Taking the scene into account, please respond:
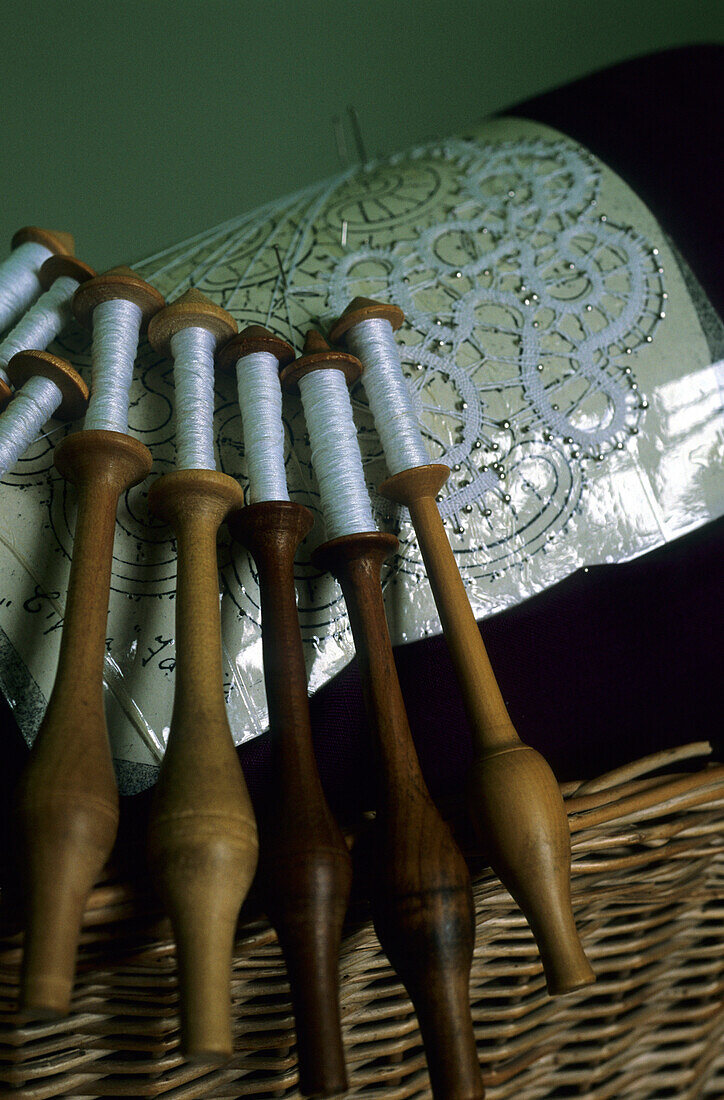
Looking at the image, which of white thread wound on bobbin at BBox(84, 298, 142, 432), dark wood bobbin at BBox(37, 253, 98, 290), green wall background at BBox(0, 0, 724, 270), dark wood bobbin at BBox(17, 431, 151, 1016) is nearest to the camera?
dark wood bobbin at BBox(17, 431, 151, 1016)

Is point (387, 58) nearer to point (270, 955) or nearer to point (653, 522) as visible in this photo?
Result: point (653, 522)

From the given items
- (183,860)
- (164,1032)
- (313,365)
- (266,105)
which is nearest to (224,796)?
(183,860)

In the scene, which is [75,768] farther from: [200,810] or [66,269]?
[66,269]

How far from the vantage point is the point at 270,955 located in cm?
38

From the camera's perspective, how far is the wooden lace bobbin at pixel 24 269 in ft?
1.81

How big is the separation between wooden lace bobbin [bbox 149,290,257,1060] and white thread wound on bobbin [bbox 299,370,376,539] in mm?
71

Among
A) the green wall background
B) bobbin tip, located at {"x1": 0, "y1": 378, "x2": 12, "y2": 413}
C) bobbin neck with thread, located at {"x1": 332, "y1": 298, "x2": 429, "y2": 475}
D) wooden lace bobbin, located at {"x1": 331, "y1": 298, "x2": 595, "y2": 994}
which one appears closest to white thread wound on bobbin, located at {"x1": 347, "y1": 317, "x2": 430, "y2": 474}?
bobbin neck with thread, located at {"x1": 332, "y1": 298, "x2": 429, "y2": 475}

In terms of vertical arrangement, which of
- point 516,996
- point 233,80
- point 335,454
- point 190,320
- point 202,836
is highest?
point 233,80

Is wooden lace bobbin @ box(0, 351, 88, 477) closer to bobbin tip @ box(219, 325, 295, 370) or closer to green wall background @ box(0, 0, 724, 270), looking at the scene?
bobbin tip @ box(219, 325, 295, 370)

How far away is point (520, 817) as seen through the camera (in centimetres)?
33

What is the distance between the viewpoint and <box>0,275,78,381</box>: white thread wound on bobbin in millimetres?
496

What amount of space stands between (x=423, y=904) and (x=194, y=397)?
29 cm

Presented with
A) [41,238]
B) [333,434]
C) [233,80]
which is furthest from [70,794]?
[233,80]

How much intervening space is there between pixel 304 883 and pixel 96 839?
0.27 ft
